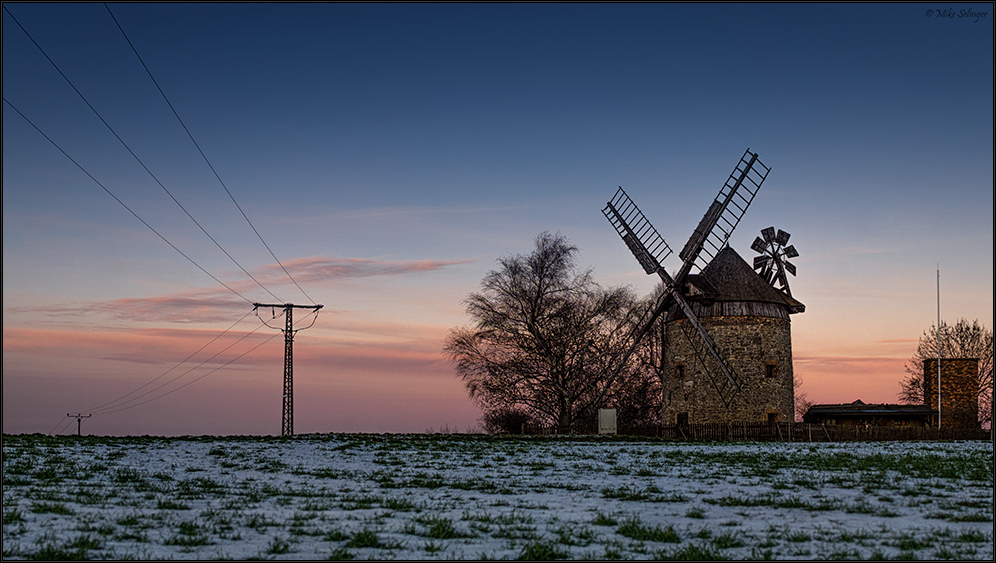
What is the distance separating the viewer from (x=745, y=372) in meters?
41.4

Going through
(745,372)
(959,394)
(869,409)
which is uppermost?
(745,372)

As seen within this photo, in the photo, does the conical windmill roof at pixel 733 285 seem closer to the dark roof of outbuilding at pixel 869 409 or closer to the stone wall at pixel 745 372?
the stone wall at pixel 745 372

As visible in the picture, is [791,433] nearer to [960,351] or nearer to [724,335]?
[724,335]

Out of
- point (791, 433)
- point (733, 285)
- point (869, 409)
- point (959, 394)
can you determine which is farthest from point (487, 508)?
point (959, 394)

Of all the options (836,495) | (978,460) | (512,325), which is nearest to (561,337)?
(512,325)

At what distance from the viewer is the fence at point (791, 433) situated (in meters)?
37.5

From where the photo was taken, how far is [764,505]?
488 inches

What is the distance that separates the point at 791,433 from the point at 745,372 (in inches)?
175

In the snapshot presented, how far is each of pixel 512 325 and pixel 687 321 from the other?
9585mm

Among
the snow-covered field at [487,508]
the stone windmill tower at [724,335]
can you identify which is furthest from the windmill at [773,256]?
the snow-covered field at [487,508]

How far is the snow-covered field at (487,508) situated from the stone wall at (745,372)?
20974 mm

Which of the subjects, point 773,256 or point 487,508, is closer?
point 487,508

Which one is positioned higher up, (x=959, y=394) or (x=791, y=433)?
(x=959, y=394)

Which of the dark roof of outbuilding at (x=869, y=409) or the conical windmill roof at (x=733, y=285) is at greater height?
the conical windmill roof at (x=733, y=285)
